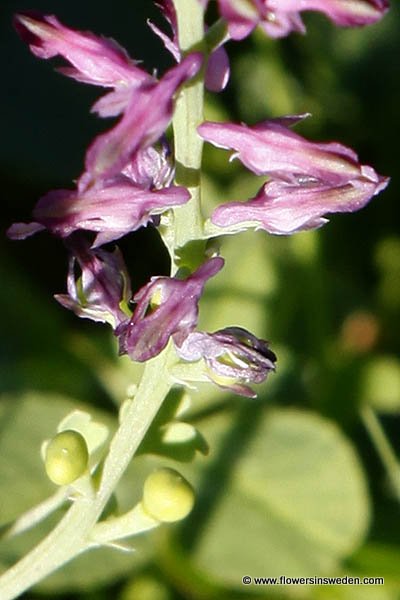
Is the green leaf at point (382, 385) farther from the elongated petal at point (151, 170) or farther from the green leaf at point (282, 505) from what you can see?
the elongated petal at point (151, 170)

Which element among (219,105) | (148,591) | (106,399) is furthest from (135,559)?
(219,105)

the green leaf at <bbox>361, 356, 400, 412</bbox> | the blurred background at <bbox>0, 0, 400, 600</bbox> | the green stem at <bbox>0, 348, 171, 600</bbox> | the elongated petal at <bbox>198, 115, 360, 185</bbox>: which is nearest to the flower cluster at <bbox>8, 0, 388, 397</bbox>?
the elongated petal at <bbox>198, 115, 360, 185</bbox>

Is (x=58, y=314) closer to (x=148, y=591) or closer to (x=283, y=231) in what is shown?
(x=148, y=591)

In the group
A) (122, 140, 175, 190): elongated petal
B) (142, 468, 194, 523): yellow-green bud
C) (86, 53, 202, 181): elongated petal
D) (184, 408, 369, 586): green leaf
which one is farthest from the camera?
(184, 408, 369, 586): green leaf

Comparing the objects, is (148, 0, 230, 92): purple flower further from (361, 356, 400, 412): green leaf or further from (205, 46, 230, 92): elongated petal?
(361, 356, 400, 412): green leaf

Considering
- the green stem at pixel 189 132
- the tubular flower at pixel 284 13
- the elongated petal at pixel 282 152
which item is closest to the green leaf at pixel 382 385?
the green stem at pixel 189 132

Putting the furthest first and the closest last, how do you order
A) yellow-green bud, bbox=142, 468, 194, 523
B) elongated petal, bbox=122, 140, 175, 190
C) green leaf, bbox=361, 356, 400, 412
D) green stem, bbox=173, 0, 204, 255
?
green leaf, bbox=361, 356, 400, 412
yellow-green bud, bbox=142, 468, 194, 523
elongated petal, bbox=122, 140, 175, 190
green stem, bbox=173, 0, 204, 255

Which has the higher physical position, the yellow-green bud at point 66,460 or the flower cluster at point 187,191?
the flower cluster at point 187,191
